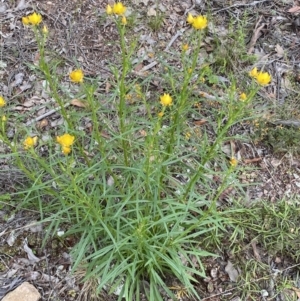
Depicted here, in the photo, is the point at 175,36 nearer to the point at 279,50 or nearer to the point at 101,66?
the point at 101,66

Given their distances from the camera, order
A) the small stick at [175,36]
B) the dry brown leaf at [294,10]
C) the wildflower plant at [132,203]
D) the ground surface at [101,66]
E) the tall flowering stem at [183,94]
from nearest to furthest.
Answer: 1. the tall flowering stem at [183,94]
2. the wildflower plant at [132,203]
3. the ground surface at [101,66]
4. the small stick at [175,36]
5. the dry brown leaf at [294,10]

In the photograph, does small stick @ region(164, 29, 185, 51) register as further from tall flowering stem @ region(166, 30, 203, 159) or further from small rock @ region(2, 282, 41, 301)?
small rock @ region(2, 282, 41, 301)

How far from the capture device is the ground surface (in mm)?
2408

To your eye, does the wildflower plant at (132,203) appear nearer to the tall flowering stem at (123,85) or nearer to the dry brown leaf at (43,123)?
the tall flowering stem at (123,85)

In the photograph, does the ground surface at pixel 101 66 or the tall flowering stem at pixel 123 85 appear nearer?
the tall flowering stem at pixel 123 85

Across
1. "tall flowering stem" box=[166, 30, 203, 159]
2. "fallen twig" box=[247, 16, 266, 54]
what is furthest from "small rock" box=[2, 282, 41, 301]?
"fallen twig" box=[247, 16, 266, 54]

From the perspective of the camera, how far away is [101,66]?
3.20 metres

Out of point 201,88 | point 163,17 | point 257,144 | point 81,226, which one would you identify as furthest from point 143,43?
point 81,226

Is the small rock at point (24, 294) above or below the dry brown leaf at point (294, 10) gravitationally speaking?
below

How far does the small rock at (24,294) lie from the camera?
224 cm

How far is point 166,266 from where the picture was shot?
2.31 meters

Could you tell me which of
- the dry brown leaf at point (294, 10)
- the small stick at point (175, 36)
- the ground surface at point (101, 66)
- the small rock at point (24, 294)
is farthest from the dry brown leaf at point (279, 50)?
the small rock at point (24, 294)

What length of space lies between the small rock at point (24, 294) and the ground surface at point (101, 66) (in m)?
0.06

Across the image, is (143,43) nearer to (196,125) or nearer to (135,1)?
(135,1)
